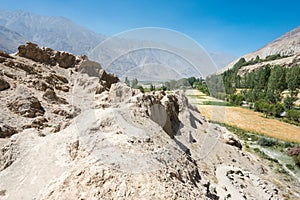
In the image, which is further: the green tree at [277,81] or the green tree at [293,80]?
the green tree at [277,81]

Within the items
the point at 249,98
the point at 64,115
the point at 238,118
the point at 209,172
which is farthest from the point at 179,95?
the point at 249,98

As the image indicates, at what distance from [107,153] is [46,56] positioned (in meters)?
23.7

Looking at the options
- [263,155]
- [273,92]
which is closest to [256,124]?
[263,155]

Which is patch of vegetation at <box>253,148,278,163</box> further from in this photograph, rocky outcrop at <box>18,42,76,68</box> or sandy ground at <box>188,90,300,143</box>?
rocky outcrop at <box>18,42,76,68</box>

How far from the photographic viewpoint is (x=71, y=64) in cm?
2819

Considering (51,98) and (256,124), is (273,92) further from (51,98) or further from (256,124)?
(51,98)

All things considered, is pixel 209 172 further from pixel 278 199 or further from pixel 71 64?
pixel 71 64

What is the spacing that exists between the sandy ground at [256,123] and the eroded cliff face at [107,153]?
593 inches

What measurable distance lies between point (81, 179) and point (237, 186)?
35.0 ft

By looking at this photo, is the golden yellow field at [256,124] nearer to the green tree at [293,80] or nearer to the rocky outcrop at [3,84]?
the green tree at [293,80]

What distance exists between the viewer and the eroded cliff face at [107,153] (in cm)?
552

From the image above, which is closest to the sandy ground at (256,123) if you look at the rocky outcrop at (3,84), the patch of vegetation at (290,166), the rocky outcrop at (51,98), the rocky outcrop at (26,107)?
the patch of vegetation at (290,166)

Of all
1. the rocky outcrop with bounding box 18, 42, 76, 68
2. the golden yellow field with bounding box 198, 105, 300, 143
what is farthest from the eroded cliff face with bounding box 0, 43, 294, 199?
the golden yellow field with bounding box 198, 105, 300, 143

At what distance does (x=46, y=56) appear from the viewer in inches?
1023
